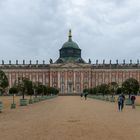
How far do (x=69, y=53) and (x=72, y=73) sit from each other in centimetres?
835

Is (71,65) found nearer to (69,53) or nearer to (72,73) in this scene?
(72,73)

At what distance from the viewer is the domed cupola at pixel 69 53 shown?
125188 mm

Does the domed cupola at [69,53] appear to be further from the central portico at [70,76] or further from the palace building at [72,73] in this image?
the palace building at [72,73]

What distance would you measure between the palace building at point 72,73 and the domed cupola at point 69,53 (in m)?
3.37

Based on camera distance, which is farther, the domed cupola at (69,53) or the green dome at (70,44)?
the green dome at (70,44)

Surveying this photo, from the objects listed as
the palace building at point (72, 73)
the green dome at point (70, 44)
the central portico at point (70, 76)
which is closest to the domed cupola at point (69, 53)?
the green dome at point (70, 44)

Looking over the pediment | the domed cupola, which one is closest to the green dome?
the domed cupola

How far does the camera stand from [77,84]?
398 ft

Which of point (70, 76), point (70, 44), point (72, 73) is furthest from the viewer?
point (70, 44)

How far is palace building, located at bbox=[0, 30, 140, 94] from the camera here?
395 feet

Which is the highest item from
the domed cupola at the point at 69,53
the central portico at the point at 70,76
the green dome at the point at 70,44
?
the green dome at the point at 70,44

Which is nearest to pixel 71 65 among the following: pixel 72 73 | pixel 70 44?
pixel 72 73

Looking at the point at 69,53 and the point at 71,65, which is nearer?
the point at 71,65

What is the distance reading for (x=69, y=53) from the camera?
125188 millimetres
